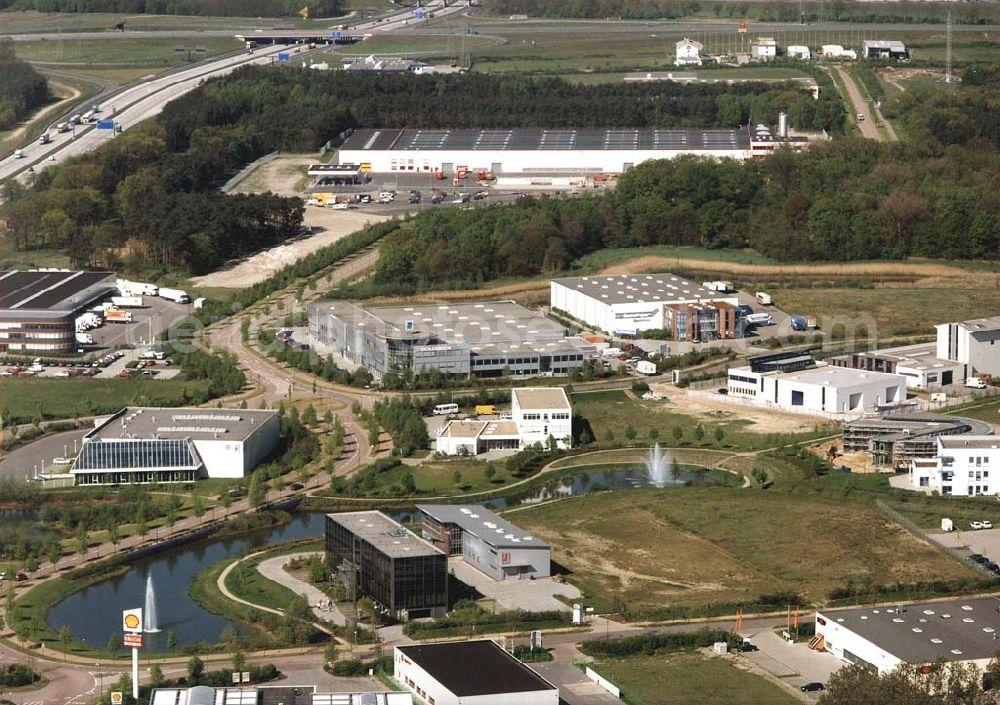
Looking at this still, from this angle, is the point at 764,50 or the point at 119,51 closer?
the point at 764,50

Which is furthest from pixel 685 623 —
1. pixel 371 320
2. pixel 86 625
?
pixel 371 320

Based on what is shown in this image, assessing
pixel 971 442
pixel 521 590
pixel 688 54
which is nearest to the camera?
pixel 521 590

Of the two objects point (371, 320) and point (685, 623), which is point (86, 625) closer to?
point (685, 623)

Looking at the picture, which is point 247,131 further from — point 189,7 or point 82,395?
point 189,7

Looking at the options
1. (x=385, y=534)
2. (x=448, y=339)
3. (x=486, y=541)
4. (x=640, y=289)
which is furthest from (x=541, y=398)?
(x=385, y=534)

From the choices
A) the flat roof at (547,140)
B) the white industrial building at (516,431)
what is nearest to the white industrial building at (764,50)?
the flat roof at (547,140)

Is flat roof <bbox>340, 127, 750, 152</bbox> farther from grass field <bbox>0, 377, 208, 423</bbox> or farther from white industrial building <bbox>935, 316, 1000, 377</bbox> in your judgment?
grass field <bbox>0, 377, 208, 423</bbox>

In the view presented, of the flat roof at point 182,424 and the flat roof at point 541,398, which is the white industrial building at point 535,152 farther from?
the flat roof at point 182,424
